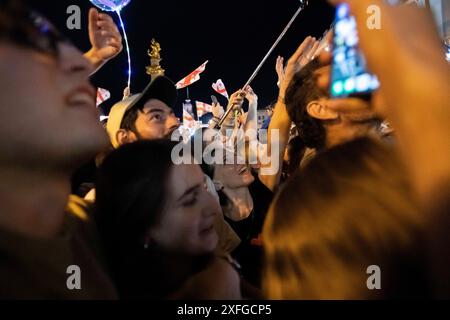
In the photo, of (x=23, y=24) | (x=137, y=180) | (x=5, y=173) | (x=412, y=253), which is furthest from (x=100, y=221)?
(x=412, y=253)

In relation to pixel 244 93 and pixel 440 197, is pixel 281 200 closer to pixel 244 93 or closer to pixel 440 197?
pixel 440 197

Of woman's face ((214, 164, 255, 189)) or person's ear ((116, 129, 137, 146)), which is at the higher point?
person's ear ((116, 129, 137, 146))

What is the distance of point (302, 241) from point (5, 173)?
0.71 metres

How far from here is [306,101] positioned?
2014mm

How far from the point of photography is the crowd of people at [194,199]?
66 centimetres

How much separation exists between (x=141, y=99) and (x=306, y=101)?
→ 4.21 ft

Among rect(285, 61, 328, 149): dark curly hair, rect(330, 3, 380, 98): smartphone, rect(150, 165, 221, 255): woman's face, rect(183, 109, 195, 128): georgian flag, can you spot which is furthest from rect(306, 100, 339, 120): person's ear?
rect(183, 109, 195, 128): georgian flag

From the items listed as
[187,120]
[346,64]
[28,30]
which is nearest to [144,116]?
[346,64]

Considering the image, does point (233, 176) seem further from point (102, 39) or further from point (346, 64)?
point (346, 64)

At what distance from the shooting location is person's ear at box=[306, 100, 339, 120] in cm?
188

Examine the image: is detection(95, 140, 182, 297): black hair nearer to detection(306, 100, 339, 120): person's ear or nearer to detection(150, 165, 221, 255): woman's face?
detection(150, 165, 221, 255): woman's face

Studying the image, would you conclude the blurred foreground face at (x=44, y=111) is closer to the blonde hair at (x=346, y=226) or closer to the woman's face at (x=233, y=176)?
the blonde hair at (x=346, y=226)

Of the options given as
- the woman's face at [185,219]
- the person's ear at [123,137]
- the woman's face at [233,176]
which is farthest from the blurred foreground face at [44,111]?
the woman's face at [233,176]

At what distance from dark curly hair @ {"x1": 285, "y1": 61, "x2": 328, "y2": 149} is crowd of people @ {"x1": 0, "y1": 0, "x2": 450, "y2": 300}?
71 cm
